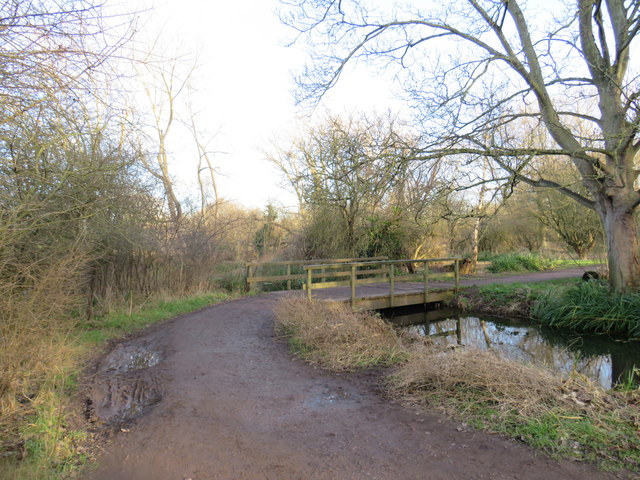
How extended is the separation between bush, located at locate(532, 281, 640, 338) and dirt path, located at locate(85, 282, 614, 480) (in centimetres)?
745

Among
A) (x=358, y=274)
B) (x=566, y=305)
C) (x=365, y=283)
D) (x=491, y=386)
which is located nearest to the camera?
(x=491, y=386)

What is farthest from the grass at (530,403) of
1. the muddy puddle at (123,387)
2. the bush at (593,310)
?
the bush at (593,310)

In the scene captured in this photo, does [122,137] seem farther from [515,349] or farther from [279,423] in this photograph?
[515,349]

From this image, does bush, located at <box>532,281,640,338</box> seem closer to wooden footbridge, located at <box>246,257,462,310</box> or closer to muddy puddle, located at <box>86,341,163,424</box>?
wooden footbridge, located at <box>246,257,462,310</box>

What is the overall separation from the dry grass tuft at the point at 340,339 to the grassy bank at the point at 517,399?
21mm

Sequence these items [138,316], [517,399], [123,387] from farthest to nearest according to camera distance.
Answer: [138,316] → [123,387] → [517,399]

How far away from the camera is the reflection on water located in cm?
747

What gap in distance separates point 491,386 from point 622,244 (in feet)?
26.0

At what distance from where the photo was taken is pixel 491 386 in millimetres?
4344

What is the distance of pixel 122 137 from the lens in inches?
271

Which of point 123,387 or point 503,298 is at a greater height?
point 503,298

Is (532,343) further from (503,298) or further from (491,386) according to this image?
(491,386)

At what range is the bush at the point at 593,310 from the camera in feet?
31.2

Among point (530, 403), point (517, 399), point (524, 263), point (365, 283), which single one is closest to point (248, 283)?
point (365, 283)
